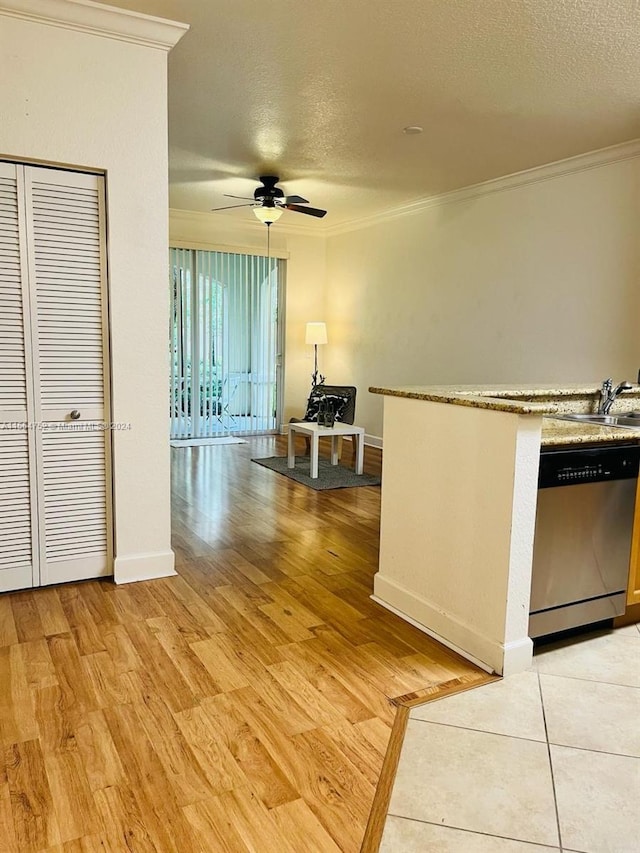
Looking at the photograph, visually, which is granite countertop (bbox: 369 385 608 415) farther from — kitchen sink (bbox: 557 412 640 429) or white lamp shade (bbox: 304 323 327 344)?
white lamp shade (bbox: 304 323 327 344)

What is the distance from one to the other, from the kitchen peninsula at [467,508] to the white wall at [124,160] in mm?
1202

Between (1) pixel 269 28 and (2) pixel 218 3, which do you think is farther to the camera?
(1) pixel 269 28

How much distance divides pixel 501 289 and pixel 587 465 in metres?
3.41

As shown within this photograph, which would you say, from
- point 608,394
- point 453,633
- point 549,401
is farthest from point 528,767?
point 608,394

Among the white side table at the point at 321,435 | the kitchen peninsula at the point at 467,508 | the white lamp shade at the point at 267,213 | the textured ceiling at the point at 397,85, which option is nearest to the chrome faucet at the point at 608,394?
the kitchen peninsula at the point at 467,508

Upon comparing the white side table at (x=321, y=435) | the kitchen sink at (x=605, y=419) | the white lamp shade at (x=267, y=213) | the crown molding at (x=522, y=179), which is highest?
the crown molding at (x=522, y=179)

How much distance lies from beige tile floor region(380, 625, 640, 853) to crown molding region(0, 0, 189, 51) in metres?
3.09

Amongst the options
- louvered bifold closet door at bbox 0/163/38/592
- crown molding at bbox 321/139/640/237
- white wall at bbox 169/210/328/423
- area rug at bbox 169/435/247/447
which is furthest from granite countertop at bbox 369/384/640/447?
white wall at bbox 169/210/328/423

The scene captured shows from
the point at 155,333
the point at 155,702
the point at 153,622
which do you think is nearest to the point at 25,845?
the point at 155,702

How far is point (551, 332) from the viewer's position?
199 inches

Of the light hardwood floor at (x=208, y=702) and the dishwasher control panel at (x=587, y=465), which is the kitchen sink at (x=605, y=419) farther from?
the light hardwood floor at (x=208, y=702)

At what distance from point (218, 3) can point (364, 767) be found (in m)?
3.02

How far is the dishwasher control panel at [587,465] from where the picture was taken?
2326 mm

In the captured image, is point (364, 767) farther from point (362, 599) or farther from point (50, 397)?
point (50, 397)
